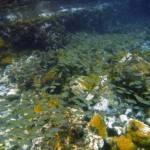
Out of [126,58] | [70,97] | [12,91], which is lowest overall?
[12,91]

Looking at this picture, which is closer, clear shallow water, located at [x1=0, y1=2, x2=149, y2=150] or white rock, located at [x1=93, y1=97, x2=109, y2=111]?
clear shallow water, located at [x1=0, y1=2, x2=149, y2=150]

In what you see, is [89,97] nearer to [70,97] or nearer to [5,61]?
[70,97]

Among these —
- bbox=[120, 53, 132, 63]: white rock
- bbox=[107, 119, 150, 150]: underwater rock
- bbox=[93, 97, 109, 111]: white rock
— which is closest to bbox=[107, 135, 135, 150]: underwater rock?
bbox=[107, 119, 150, 150]: underwater rock

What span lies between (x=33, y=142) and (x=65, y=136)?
99 cm

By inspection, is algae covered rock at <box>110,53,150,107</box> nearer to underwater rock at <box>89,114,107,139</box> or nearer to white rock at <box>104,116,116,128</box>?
white rock at <box>104,116,116,128</box>

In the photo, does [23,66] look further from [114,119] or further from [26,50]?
[114,119]

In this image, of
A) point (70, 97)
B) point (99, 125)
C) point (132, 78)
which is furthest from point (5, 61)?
point (99, 125)

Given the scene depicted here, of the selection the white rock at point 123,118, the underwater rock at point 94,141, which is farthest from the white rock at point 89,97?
the underwater rock at point 94,141

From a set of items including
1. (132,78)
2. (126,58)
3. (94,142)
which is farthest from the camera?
(126,58)

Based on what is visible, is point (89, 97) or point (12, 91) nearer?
point (89, 97)

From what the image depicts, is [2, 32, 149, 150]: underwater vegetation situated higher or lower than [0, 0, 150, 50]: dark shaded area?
higher

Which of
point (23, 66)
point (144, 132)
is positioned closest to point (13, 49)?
point (23, 66)

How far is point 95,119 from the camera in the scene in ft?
22.7

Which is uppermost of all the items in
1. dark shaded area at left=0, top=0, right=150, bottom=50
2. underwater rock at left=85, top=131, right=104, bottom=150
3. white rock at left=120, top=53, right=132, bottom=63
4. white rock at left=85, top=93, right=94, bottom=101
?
white rock at left=120, top=53, right=132, bottom=63
